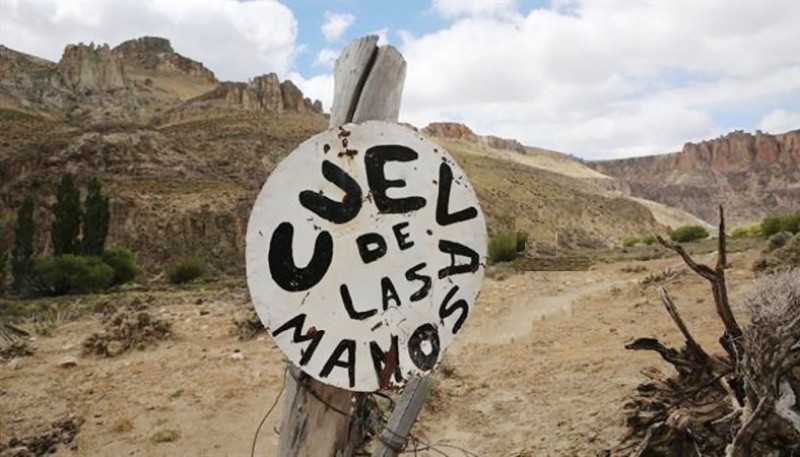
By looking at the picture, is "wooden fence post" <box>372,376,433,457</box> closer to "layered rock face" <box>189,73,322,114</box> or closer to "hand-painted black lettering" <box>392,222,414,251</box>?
"hand-painted black lettering" <box>392,222,414,251</box>

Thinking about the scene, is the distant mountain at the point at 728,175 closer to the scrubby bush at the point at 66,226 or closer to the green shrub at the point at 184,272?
Result: the green shrub at the point at 184,272

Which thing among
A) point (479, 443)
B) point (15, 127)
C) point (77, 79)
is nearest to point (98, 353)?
point (479, 443)

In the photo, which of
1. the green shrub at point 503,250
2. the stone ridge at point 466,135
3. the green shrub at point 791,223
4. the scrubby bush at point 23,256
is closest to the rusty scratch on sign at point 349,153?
the green shrub at point 503,250

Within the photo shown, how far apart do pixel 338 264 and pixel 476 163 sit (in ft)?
203

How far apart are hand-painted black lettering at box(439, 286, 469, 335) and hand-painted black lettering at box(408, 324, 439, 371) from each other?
0.16 ft

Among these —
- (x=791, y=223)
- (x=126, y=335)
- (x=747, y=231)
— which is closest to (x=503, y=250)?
(x=791, y=223)

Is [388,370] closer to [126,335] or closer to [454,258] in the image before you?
[454,258]

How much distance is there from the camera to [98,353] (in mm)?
8844

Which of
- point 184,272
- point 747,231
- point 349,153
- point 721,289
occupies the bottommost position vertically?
point 184,272

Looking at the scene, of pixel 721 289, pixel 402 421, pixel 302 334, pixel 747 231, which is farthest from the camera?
pixel 747 231

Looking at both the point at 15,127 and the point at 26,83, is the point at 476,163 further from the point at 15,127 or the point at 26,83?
the point at 26,83

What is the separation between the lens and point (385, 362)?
5.40 feet

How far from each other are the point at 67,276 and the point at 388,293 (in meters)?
23.0

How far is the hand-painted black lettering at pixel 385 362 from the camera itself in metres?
1.63
